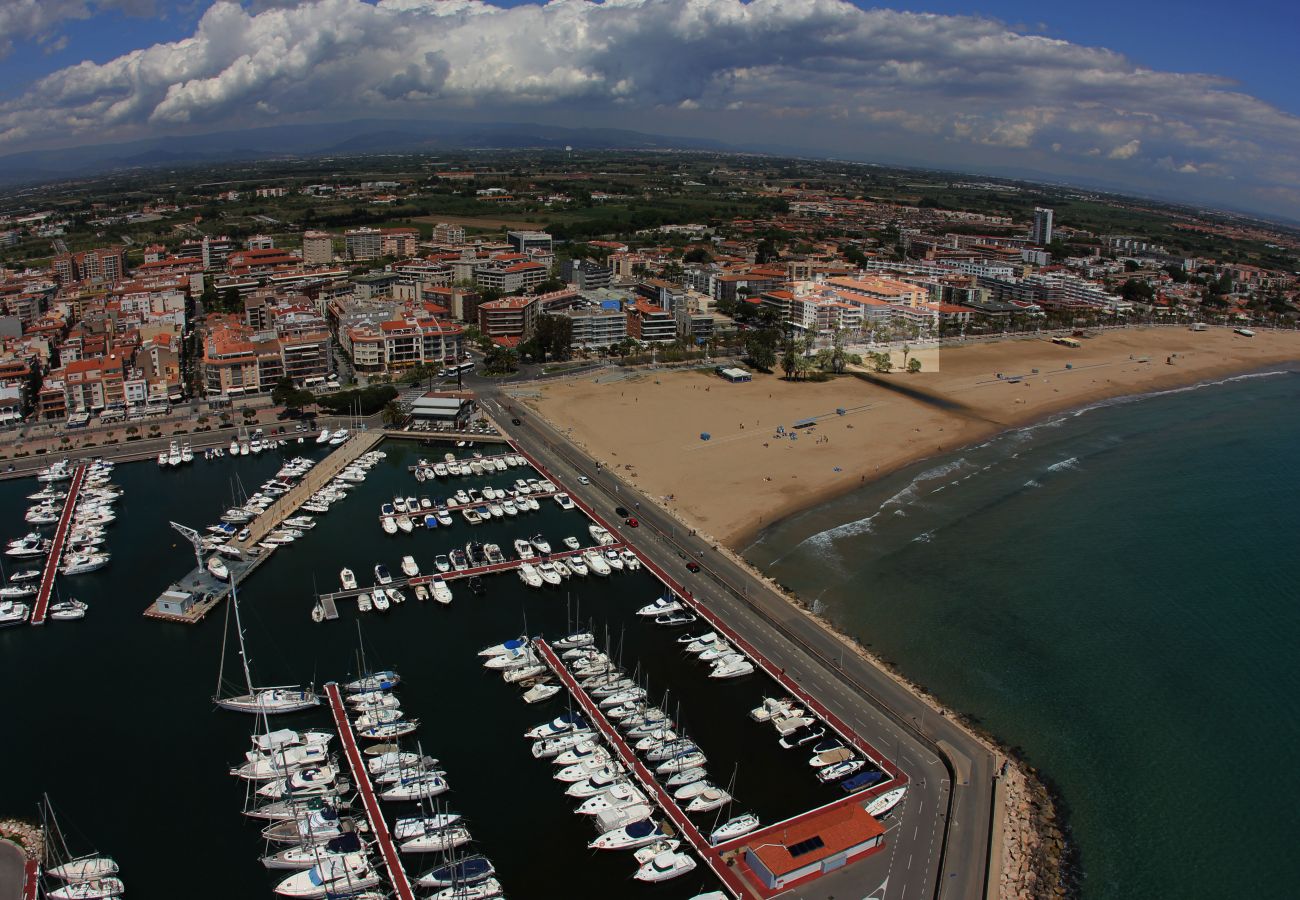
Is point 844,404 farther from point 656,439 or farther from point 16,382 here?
point 16,382

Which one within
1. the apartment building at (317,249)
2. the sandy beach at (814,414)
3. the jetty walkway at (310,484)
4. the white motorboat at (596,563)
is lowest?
the white motorboat at (596,563)

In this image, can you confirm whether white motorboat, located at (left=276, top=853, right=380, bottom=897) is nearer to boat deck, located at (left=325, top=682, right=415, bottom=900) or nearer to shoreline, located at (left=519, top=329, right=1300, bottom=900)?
boat deck, located at (left=325, top=682, right=415, bottom=900)

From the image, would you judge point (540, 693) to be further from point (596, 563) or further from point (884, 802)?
point (884, 802)

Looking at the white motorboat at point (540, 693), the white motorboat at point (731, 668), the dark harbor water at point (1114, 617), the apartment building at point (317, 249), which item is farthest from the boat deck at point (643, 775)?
the apartment building at point (317, 249)

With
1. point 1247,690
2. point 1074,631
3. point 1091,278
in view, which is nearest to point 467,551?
point 1074,631

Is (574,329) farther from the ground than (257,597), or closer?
farther from the ground

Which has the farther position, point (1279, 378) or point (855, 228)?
point (855, 228)

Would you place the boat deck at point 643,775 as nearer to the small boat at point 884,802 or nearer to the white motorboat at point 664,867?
the white motorboat at point 664,867
